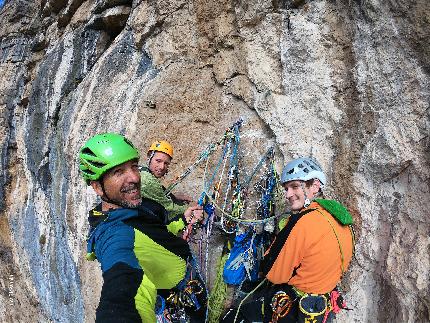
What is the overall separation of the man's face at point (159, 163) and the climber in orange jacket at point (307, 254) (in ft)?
5.47

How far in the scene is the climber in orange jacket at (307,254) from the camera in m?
3.10

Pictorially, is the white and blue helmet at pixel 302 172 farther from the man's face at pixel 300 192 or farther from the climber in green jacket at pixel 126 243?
the climber in green jacket at pixel 126 243

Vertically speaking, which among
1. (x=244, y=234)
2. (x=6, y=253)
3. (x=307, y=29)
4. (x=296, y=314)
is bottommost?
(x=6, y=253)

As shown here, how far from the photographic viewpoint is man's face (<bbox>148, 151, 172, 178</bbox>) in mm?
4609

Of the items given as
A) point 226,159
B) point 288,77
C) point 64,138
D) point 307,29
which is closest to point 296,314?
point 226,159

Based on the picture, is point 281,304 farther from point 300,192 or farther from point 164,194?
point 164,194

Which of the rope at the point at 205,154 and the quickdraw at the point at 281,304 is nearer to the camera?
the quickdraw at the point at 281,304

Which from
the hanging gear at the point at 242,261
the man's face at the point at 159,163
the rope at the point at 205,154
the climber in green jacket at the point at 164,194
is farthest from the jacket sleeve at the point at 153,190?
the hanging gear at the point at 242,261

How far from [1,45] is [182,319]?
40.4 ft

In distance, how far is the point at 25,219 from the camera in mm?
9586

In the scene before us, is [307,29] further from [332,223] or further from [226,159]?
[332,223]

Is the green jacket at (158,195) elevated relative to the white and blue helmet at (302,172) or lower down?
lower down

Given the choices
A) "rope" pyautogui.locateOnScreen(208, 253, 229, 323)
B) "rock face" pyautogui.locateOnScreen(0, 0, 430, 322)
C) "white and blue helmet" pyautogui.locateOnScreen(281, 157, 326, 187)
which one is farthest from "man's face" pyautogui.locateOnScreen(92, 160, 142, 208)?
"rock face" pyautogui.locateOnScreen(0, 0, 430, 322)

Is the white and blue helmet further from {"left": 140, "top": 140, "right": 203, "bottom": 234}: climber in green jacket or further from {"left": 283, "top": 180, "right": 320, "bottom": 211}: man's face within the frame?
{"left": 140, "top": 140, "right": 203, "bottom": 234}: climber in green jacket
